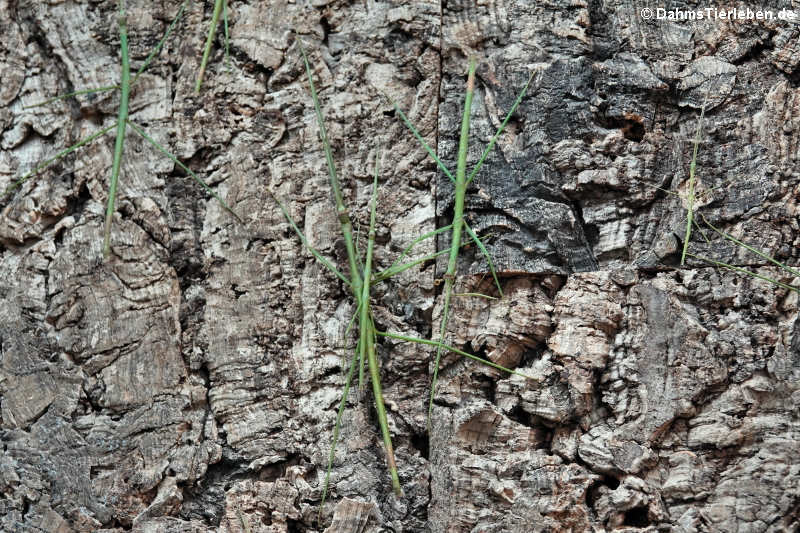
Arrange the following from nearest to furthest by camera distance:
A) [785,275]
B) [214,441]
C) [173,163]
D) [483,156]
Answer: [785,275]
[483,156]
[214,441]
[173,163]

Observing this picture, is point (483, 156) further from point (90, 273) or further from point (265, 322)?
point (90, 273)

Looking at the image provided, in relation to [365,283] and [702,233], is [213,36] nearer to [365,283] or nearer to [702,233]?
[365,283]

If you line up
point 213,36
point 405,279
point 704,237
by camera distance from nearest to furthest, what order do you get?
point 704,237 → point 405,279 → point 213,36

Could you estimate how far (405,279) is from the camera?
6.95 feet

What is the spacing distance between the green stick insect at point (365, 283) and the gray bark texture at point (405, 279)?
0.05 meters

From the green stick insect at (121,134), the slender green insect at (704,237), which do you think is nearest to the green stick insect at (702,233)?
the slender green insect at (704,237)

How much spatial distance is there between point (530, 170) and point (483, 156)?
0.17 metres

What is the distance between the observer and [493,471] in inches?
75.8

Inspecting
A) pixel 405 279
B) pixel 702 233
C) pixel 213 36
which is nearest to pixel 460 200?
pixel 405 279

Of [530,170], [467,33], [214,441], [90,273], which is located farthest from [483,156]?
[90,273]

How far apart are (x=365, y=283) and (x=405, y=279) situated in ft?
0.52

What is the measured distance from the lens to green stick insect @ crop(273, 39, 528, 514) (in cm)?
196

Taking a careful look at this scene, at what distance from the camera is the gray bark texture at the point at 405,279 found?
1.86 meters

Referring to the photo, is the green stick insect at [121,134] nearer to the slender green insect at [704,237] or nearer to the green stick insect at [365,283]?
the green stick insect at [365,283]
